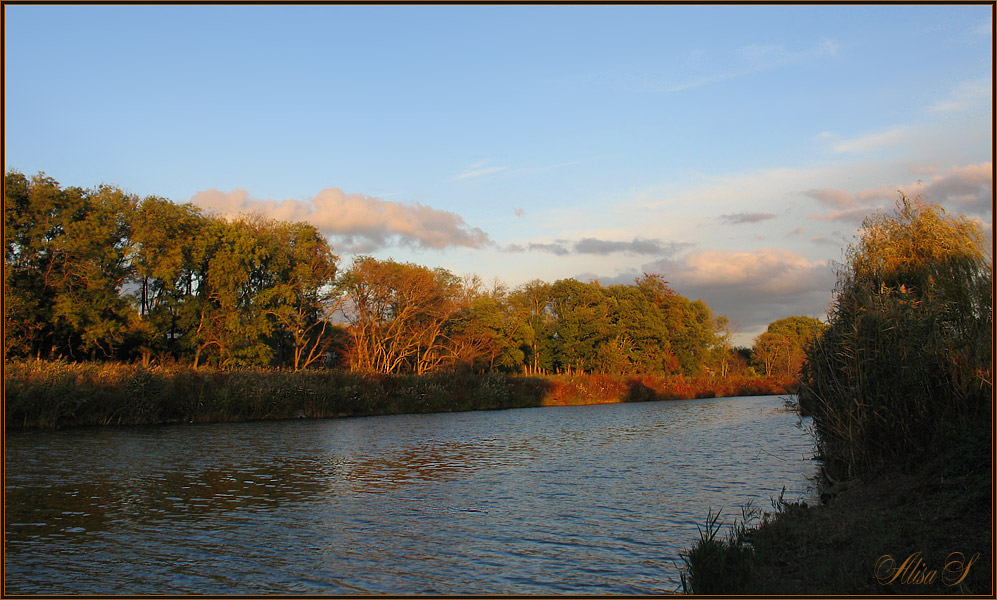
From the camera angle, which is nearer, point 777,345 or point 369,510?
point 369,510

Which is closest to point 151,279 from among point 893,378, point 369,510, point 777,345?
point 369,510

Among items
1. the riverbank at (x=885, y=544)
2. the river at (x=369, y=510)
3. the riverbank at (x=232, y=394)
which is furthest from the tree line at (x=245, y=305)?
the riverbank at (x=885, y=544)

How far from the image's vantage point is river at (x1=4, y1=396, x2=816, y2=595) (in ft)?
29.6

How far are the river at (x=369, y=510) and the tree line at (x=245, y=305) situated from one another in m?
16.2

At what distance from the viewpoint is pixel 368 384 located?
44500 millimetres

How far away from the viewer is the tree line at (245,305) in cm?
4594

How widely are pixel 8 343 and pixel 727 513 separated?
4378 cm

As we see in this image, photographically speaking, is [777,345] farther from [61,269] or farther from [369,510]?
[369,510]

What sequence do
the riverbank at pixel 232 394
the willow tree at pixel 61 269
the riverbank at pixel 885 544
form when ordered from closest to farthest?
the riverbank at pixel 885 544, the riverbank at pixel 232 394, the willow tree at pixel 61 269

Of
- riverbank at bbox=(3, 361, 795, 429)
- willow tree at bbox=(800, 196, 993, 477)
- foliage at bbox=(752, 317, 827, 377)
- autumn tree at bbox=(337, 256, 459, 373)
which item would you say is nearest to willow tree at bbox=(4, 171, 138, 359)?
riverbank at bbox=(3, 361, 795, 429)

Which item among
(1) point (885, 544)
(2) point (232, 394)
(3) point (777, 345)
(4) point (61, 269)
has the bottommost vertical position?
(2) point (232, 394)

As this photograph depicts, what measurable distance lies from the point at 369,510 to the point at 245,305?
47.8 metres

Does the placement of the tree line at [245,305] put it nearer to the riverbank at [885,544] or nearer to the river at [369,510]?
the river at [369,510]

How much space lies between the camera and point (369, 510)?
44.5 feet
